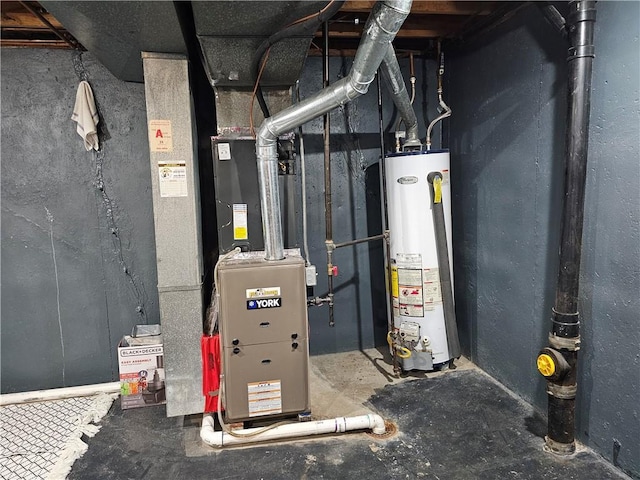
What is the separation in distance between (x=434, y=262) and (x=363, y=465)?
1.24 m

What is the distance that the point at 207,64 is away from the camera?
2.06 m

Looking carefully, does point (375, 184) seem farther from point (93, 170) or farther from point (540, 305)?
point (93, 170)

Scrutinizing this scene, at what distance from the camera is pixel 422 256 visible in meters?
2.59

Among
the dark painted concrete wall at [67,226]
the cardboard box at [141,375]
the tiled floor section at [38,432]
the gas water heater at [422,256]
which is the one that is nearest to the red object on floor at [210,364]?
the cardboard box at [141,375]

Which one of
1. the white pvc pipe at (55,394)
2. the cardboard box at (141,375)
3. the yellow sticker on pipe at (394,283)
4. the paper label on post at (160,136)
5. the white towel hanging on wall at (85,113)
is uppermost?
the white towel hanging on wall at (85,113)

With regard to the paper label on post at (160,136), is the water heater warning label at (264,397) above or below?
below

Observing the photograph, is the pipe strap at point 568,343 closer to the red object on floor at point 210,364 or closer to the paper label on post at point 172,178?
the red object on floor at point 210,364

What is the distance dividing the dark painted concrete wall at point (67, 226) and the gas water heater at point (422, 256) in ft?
5.29

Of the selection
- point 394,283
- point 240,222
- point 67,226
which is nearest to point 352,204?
point 394,283

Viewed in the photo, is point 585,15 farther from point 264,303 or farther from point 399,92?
point 264,303

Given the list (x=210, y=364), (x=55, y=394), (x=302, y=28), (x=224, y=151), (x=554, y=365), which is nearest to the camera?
(x=302, y=28)

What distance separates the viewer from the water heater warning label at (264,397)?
81.6 inches

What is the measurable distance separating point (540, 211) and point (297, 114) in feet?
4.42

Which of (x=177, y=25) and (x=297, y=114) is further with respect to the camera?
(x=297, y=114)
